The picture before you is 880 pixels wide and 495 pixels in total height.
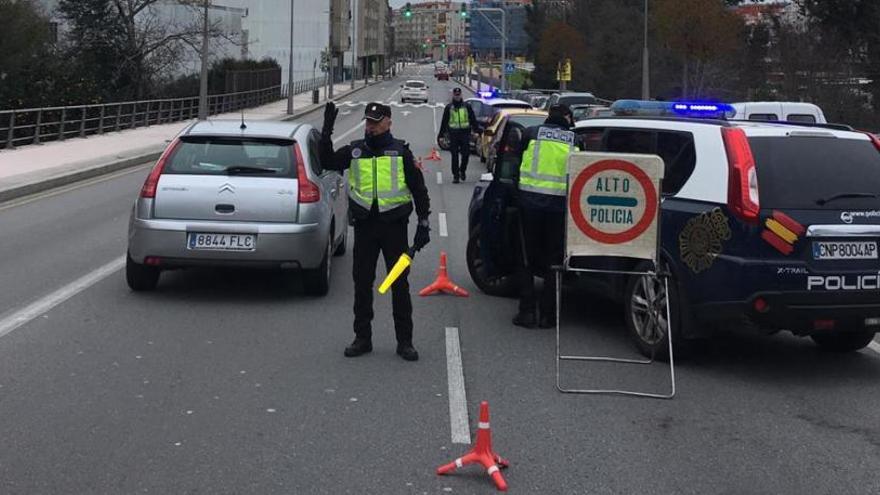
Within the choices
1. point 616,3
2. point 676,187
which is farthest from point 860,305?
point 616,3

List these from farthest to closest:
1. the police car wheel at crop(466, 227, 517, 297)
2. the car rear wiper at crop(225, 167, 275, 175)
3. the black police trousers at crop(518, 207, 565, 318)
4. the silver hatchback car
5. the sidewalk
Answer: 1. the sidewalk
2. the police car wheel at crop(466, 227, 517, 297)
3. the car rear wiper at crop(225, 167, 275, 175)
4. the silver hatchback car
5. the black police trousers at crop(518, 207, 565, 318)

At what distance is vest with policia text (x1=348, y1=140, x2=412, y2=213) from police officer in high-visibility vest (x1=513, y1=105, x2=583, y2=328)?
4.26 feet

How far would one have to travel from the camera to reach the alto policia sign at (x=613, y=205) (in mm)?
7062

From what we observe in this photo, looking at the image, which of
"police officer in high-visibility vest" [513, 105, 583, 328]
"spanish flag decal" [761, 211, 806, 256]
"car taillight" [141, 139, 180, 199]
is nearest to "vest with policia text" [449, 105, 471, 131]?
"car taillight" [141, 139, 180, 199]

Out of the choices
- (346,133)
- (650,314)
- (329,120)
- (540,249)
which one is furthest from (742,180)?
(346,133)

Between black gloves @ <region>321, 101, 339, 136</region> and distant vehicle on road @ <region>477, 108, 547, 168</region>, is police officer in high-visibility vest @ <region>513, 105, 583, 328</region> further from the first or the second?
distant vehicle on road @ <region>477, 108, 547, 168</region>

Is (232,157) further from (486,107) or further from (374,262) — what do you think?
(486,107)

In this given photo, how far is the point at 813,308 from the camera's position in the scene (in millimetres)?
6684

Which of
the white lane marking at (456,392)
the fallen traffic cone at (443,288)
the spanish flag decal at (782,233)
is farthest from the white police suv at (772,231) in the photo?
the fallen traffic cone at (443,288)

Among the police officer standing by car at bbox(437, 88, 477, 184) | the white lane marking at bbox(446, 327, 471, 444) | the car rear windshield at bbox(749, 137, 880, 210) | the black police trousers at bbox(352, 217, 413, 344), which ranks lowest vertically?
the white lane marking at bbox(446, 327, 471, 444)

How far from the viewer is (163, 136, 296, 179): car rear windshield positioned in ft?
30.1

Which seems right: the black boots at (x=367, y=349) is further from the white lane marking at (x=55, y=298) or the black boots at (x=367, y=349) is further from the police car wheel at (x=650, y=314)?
the white lane marking at (x=55, y=298)

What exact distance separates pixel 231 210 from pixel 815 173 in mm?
4718

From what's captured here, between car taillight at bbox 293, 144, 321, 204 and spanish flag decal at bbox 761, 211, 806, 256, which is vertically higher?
car taillight at bbox 293, 144, 321, 204
